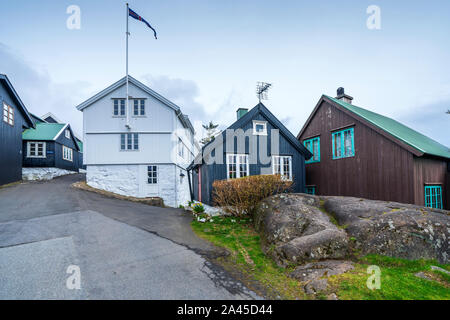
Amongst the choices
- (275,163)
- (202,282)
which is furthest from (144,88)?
(202,282)

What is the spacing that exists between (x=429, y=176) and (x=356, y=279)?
9.59 m

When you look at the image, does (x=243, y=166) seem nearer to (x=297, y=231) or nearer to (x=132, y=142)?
(x=297, y=231)

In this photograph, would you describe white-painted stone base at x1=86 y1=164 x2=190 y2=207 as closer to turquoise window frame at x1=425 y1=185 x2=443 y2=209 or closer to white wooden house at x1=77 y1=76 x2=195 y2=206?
white wooden house at x1=77 y1=76 x2=195 y2=206

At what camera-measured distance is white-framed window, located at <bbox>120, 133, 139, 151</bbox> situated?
661 inches

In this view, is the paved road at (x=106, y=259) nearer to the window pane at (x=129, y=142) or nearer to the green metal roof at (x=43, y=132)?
the window pane at (x=129, y=142)

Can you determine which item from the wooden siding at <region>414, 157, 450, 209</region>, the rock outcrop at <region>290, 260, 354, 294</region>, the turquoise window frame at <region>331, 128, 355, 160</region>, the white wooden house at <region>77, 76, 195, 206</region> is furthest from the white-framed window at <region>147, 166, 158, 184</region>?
the wooden siding at <region>414, 157, 450, 209</region>

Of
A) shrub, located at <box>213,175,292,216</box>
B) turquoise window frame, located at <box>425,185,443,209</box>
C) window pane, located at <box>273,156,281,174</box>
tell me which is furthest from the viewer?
window pane, located at <box>273,156,281,174</box>

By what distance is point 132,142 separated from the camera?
1689 cm

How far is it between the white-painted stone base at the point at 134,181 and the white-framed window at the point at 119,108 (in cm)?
409

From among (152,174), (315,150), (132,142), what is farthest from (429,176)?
(132,142)

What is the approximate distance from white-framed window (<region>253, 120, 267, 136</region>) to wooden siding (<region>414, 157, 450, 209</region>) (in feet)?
24.0
